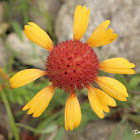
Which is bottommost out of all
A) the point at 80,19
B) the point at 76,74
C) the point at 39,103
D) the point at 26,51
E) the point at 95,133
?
the point at 95,133

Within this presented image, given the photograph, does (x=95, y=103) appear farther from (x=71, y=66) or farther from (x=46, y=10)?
(x=46, y=10)

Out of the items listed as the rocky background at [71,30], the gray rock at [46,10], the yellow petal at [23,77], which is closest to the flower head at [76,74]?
the yellow petal at [23,77]

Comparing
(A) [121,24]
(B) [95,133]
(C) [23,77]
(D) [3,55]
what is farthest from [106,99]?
(D) [3,55]

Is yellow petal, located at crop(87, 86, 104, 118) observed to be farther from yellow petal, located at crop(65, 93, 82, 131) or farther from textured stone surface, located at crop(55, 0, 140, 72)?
textured stone surface, located at crop(55, 0, 140, 72)

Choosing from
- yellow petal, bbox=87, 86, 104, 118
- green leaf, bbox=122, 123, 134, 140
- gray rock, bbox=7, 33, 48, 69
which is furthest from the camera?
gray rock, bbox=7, 33, 48, 69

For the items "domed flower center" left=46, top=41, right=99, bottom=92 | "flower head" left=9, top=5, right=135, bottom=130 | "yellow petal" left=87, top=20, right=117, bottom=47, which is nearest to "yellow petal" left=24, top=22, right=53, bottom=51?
"flower head" left=9, top=5, right=135, bottom=130

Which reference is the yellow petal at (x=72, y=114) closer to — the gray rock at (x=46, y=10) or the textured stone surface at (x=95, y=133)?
the textured stone surface at (x=95, y=133)
